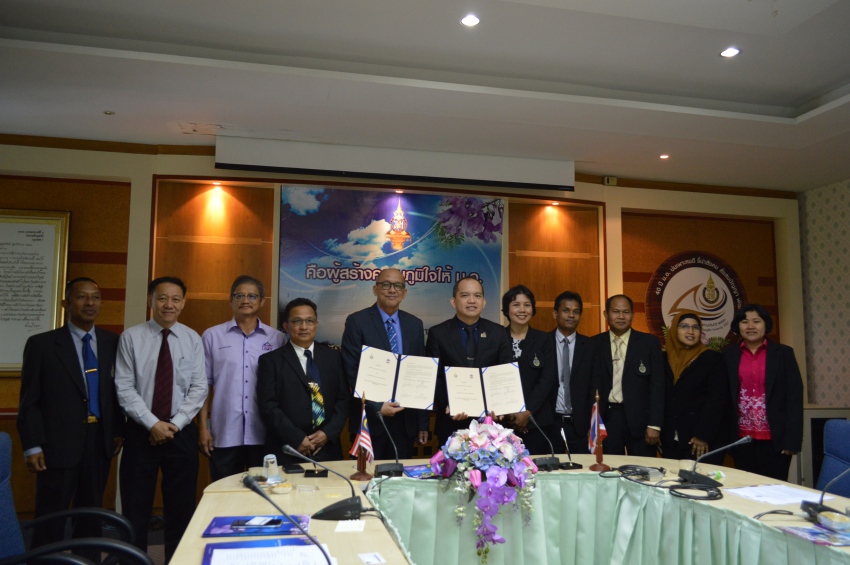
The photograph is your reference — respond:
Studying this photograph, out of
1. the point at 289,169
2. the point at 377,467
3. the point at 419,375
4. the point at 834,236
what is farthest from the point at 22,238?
the point at 834,236

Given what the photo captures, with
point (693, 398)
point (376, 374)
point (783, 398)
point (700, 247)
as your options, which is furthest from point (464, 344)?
point (700, 247)

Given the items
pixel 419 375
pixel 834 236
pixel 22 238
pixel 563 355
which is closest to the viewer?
pixel 419 375

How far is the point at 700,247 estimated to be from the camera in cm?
723

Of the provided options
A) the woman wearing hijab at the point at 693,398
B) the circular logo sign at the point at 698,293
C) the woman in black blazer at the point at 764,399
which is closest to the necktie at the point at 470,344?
the woman wearing hijab at the point at 693,398

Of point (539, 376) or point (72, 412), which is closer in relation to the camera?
point (72, 412)

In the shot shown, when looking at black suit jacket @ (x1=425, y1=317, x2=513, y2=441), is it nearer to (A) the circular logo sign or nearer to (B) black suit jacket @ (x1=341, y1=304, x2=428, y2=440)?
(B) black suit jacket @ (x1=341, y1=304, x2=428, y2=440)

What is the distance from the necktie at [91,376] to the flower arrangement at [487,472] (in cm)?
221

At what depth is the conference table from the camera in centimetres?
223

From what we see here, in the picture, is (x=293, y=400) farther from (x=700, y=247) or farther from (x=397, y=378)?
(x=700, y=247)

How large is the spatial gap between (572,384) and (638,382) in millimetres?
505

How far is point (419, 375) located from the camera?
375cm

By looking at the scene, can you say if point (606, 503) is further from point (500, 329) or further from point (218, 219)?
point (218, 219)

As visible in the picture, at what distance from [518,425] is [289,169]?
300cm

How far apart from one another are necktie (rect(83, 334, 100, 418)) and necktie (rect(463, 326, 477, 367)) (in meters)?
2.23
